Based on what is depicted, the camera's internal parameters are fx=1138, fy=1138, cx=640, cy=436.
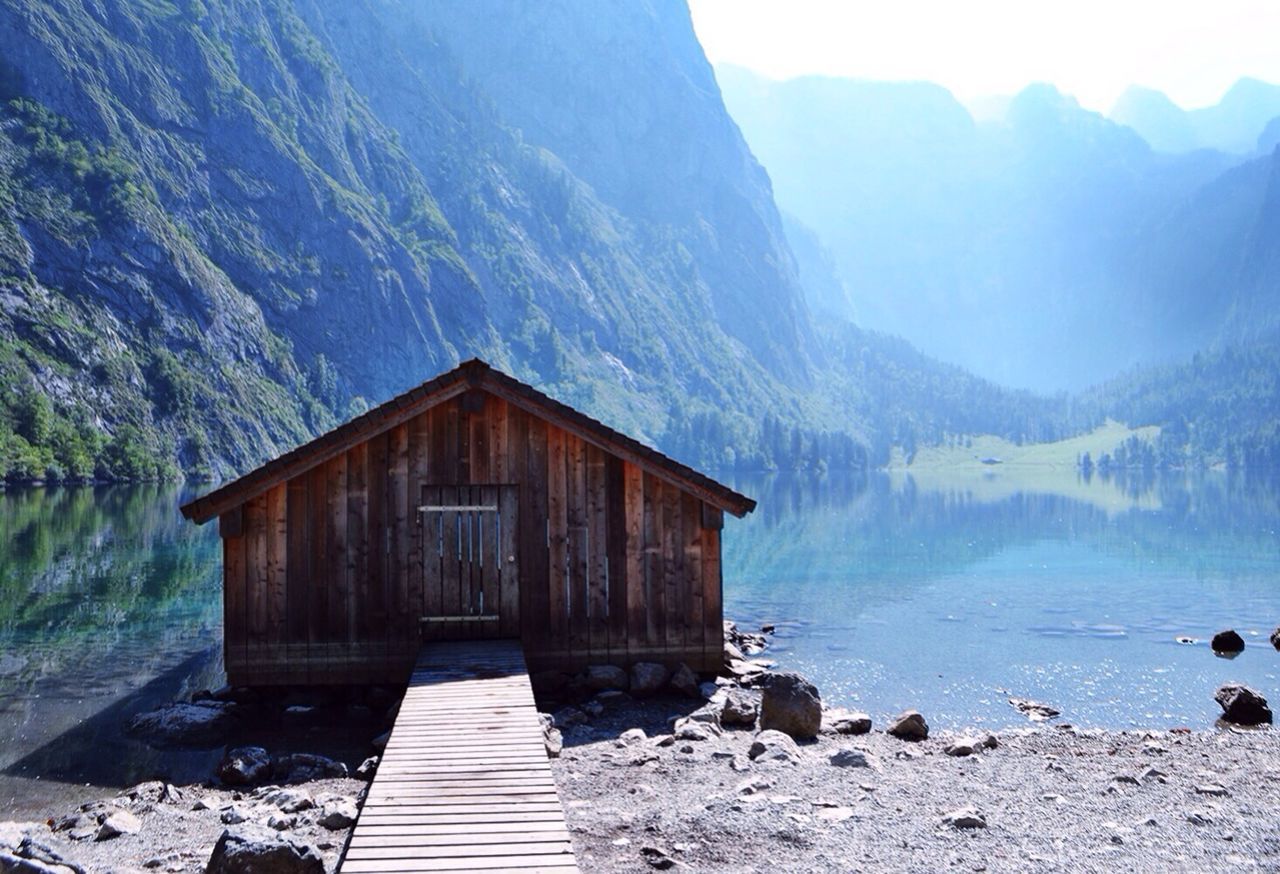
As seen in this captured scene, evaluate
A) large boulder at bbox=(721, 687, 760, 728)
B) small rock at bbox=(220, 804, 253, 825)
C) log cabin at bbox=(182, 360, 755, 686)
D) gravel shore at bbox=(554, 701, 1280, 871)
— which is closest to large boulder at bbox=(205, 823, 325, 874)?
small rock at bbox=(220, 804, 253, 825)

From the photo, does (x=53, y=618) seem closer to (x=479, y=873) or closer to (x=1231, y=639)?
(x=479, y=873)

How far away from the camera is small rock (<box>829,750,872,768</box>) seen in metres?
12.2

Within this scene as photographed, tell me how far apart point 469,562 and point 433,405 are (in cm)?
234

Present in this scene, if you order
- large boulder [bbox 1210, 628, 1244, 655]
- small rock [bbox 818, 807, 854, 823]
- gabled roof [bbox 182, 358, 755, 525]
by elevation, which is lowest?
large boulder [bbox 1210, 628, 1244, 655]

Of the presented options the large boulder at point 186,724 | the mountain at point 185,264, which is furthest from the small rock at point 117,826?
the mountain at point 185,264

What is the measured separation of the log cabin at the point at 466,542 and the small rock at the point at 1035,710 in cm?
528

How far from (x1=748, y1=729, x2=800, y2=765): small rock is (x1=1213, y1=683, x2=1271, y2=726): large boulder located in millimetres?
8230

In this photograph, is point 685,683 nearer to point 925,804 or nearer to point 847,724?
point 847,724

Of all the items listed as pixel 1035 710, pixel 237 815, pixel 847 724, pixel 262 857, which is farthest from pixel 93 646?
pixel 1035 710

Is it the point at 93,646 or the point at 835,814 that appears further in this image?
the point at 93,646

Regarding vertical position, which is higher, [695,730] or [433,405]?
[433,405]

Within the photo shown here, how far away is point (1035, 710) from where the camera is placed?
18406 millimetres

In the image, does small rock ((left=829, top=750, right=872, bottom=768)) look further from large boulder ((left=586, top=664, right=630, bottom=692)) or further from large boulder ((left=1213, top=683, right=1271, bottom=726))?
large boulder ((left=1213, top=683, right=1271, bottom=726))

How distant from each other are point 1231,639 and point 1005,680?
6466 mm
